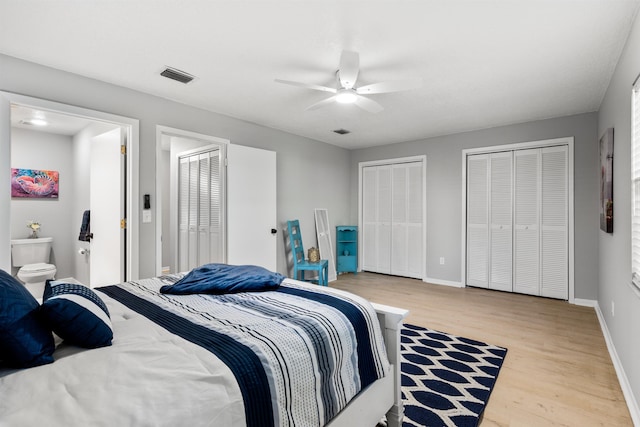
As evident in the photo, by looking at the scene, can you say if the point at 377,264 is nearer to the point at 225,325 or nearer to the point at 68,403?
the point at 225,325

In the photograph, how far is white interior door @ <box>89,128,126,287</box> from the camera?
3.14 m

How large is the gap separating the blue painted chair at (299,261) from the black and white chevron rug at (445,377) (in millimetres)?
1751

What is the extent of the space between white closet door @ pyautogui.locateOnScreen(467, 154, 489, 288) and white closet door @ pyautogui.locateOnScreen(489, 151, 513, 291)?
2.8 inches

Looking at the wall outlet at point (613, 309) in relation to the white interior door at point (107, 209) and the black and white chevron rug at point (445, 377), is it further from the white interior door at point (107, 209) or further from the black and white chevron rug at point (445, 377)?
the white interior door at point (107, 209)

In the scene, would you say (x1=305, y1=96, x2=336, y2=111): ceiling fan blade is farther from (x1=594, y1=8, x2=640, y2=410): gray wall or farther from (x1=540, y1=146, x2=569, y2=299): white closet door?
(x1=540, y1=146, x2=569, y2=299): white closet door

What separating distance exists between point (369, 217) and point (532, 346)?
139 inches

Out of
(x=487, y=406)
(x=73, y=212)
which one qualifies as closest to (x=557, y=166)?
(x=487, y=406)

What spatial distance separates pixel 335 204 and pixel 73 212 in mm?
4205

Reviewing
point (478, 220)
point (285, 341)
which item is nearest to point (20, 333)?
point (285, 341)

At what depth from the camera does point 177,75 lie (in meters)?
2.86

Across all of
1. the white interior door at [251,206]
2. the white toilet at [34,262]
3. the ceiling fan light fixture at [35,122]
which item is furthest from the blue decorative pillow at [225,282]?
the ceiling fan light fixture at [35,122]

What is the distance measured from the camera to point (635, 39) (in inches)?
77.7

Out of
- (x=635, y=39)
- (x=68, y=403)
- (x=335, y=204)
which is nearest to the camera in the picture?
(x=68, y=403)

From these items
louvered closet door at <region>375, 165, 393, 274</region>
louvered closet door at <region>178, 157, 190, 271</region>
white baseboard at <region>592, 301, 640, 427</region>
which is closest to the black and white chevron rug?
white baseboard at <region>592, 301, 640, 427</region>
